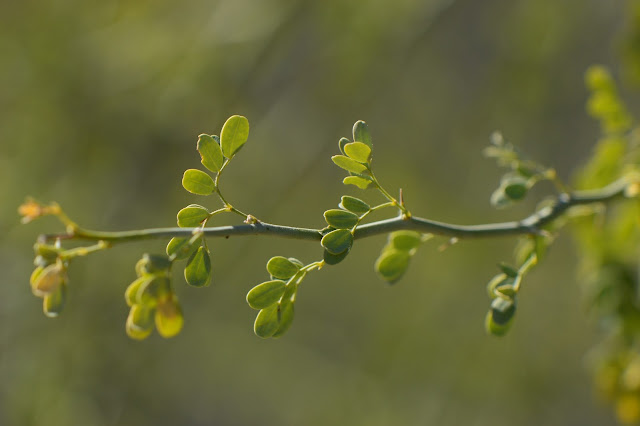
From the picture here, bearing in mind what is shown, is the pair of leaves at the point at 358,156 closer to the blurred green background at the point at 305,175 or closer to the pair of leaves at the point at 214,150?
the pair of leaves at the point at 214,150

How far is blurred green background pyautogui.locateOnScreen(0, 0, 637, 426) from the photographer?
1.17m

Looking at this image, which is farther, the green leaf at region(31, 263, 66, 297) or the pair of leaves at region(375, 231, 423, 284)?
the pair of leaves at region(375, 231, 423, 284)

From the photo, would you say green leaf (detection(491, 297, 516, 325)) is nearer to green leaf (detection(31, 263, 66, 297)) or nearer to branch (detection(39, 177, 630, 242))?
branch (detection(39, 177, 630, 242))

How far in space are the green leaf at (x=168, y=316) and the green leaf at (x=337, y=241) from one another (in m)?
0.07

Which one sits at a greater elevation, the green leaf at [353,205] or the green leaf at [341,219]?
the green leaf at [353,205]

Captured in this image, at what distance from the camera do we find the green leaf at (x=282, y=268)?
27 centimetres

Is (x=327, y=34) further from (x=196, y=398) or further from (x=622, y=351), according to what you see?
(x=196, y=398)

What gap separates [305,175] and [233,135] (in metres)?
0.93

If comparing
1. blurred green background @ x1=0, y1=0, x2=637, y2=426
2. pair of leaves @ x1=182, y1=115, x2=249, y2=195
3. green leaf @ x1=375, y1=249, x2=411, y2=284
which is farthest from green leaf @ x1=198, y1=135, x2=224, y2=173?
blurred green background @ x1=0, y1=0, x2=637, y2=426

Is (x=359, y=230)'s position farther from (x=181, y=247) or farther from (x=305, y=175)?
(x=305, y=175)

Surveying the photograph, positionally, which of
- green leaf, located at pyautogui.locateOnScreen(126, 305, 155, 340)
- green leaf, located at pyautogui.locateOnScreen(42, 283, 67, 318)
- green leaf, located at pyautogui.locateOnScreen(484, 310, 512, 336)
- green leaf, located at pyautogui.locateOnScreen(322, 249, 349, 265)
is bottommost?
green leaf, located at pyautogui.locateOnScreen(42, 283, 67, 318)

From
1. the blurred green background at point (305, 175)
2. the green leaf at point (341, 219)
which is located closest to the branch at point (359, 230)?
the green leaf at point (341, 219)

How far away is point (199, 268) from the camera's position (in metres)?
0.26

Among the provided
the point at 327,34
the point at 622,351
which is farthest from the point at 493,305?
the point at 327,34
